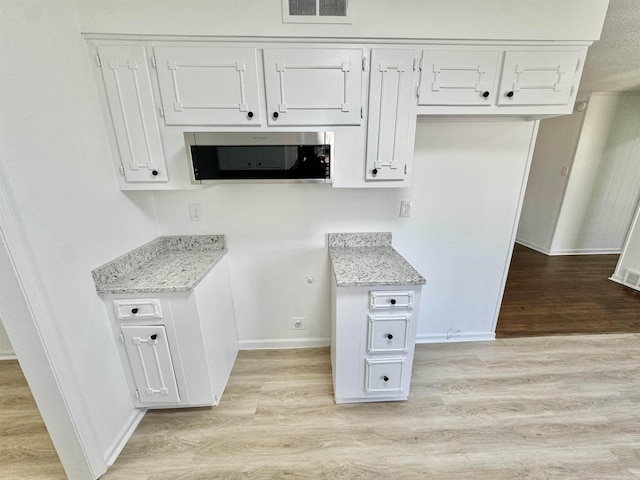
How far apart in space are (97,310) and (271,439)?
1.23 metres

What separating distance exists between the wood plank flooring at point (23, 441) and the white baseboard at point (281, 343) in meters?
1.20

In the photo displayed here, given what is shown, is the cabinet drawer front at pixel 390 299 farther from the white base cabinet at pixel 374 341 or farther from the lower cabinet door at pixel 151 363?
the lower cabinet door at pixel 151 363

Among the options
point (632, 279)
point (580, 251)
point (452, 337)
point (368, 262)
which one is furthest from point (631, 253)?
point (368, 262)

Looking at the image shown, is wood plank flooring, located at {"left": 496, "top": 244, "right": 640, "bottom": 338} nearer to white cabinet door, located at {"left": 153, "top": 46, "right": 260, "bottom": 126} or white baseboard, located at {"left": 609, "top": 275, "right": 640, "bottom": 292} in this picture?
white baseboard, located at {"left": 609, "top": 275, "right": 640, "bottom": 292}

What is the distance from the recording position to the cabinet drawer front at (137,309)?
4.66 feet

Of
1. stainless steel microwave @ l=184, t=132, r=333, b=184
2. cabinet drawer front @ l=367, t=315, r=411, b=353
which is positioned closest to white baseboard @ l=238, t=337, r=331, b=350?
cabinet drawer front @ l=367, t=315, r=411, b=353

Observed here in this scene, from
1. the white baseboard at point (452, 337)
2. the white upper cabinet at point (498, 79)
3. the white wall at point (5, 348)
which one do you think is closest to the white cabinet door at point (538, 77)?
the white upper cabinet at point (498, 79)

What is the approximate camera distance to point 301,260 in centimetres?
208

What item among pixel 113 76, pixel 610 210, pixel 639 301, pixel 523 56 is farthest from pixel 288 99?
pixel 610 210

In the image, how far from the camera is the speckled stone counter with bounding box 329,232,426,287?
1.48 m

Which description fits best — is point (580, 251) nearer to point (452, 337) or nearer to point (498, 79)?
point (452, 337)

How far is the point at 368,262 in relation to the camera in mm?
1757

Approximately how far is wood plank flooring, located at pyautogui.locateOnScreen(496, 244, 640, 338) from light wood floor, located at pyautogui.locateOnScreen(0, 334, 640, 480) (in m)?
0.43

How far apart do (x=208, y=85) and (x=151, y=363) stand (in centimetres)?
166
